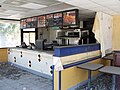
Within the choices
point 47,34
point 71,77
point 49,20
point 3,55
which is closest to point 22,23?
point 47,34

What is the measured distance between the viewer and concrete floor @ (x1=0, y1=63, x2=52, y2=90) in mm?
4121

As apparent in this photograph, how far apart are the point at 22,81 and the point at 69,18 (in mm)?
2500

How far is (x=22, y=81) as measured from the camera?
15.2 ft

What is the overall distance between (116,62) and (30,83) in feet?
8.23

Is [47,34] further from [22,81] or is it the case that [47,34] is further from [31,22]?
[22,81]

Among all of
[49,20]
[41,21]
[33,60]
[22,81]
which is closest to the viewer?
[22,81]

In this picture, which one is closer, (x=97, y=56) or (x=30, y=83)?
(x=30, y=83)

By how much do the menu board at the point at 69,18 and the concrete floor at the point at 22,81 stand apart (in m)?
1.98

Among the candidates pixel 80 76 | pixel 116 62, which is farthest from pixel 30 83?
pixel 116 62

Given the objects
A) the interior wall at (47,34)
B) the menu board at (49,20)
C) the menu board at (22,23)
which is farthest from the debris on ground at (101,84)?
the menu board at (22,23)

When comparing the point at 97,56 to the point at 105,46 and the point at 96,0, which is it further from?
the point at 96,0

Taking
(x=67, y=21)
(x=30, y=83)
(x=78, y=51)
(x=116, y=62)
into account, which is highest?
(x=67, y=21)

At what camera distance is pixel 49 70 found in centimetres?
474

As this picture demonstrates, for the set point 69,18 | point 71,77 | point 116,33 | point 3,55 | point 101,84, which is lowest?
point 101,84
